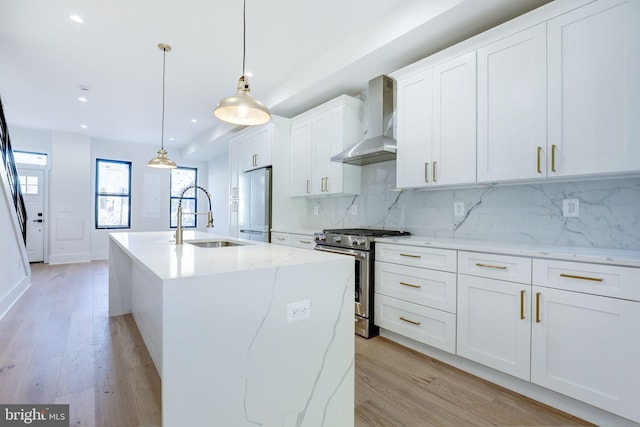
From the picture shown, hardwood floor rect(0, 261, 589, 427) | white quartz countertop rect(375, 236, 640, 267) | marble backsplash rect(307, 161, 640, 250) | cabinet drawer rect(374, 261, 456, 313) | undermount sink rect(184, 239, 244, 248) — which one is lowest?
hardwood floor rect(0, 261, 589, 427)

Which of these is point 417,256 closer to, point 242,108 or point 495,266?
point 495,266

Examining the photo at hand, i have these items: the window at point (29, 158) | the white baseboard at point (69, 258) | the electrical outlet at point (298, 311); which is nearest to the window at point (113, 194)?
the white baseboard at point (69, 258)

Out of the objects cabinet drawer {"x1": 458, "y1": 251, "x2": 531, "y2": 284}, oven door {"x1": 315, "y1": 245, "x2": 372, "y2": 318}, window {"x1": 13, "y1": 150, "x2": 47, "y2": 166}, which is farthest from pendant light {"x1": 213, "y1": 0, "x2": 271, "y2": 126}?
window {"x1": 13, "y1": 150, "x2": 47, "y2": 166}

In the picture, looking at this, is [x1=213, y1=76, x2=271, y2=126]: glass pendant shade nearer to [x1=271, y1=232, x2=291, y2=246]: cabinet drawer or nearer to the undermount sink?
the undermount sink

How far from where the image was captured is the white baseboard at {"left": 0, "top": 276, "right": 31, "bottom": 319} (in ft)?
10.7

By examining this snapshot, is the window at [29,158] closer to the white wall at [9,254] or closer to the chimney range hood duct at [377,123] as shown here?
the white wall at [9,254]

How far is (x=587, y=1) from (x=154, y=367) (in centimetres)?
365

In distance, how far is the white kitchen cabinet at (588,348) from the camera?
150 cm

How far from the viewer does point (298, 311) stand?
1.35 m

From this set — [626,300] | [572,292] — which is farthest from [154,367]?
[626,300]

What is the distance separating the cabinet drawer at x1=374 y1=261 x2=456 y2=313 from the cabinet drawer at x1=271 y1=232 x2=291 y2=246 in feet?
4.85

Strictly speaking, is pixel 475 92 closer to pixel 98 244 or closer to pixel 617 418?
pixel 617 418

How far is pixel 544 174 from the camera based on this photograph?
1954 mm

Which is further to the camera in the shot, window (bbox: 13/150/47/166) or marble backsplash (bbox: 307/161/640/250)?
window (bbox: 13/150/47/166)
